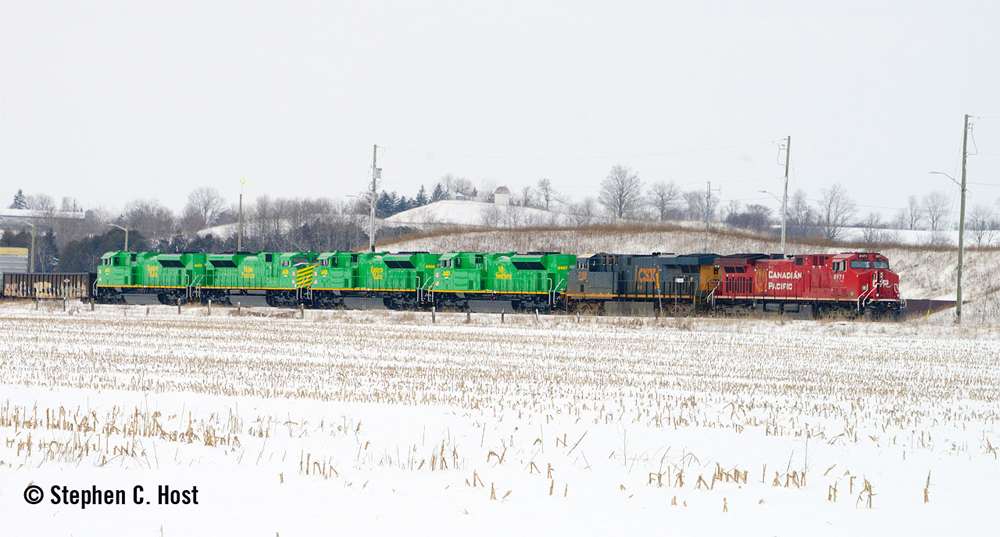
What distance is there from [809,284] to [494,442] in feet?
100

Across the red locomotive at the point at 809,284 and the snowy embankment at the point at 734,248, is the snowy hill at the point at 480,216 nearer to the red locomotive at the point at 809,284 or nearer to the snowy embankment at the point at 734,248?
the snowy embankment at the point at 734,248

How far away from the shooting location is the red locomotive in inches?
1409

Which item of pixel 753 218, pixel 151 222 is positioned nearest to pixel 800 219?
pixel 753 218

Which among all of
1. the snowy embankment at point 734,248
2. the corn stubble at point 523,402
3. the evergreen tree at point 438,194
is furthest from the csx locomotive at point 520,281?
the evergreen tree at point 438,194

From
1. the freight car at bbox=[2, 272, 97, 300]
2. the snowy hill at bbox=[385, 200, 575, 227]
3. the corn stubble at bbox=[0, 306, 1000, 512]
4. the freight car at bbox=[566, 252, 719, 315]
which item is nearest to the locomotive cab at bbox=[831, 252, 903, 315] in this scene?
the freight car at bbox=[566, 252, 719, 315]

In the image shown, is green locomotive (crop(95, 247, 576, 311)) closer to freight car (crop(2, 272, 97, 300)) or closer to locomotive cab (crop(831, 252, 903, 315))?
freight car (crop(2, 272, 97, 300))

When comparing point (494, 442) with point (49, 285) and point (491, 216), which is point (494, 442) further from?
point (491, 216)

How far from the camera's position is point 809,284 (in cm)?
3691

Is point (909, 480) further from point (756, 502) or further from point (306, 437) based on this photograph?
point (306, 437)

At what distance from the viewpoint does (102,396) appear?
12375 millimetres

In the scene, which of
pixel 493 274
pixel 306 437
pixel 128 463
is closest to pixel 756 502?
pixel 306 437

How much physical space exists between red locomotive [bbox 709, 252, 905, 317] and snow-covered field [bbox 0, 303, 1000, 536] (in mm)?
15174

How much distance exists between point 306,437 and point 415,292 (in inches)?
1388

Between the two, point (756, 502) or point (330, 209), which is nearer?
point (756, 502)
